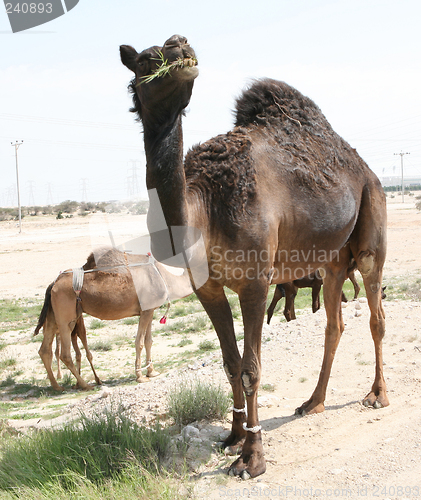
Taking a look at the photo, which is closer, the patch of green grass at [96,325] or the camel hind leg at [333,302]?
the camel hind leg at [333,302]

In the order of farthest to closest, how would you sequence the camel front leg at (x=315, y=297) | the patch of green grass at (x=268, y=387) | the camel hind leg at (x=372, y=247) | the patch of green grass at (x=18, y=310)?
the patch of green grass at (x=18, y=310) → the camel front leg at (x=315, y=297) → the patch of green grass at (x=268, y=387) → the camel hind leg at (x=372, y=247)

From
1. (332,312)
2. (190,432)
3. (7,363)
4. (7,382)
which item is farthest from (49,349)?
(332,312)

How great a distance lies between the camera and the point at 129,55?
128 inches

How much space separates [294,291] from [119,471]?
7.29 metres

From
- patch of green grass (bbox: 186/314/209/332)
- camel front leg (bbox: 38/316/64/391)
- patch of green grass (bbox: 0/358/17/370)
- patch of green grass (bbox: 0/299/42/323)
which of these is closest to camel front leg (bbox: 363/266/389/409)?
camel front leg (bbox: 38/316/64/391)

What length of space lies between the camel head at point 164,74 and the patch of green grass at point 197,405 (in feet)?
9.65

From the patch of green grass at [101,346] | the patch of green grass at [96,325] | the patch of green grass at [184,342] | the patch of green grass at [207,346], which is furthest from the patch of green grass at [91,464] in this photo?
the patch of green grass at [96,325]

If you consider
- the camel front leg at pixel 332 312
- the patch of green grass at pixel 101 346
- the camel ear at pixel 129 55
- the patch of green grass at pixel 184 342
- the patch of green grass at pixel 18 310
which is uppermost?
the camel ear at pixel 129 55

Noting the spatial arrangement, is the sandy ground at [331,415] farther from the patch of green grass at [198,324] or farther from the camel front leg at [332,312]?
the patch of green grass at [198,324]

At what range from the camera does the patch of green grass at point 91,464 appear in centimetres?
339

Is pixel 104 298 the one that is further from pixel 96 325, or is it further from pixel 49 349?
pixel 96 325

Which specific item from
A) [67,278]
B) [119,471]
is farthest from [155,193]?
[67,278]

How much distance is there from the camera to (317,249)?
4.45m

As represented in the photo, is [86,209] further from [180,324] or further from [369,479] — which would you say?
[369,479]
